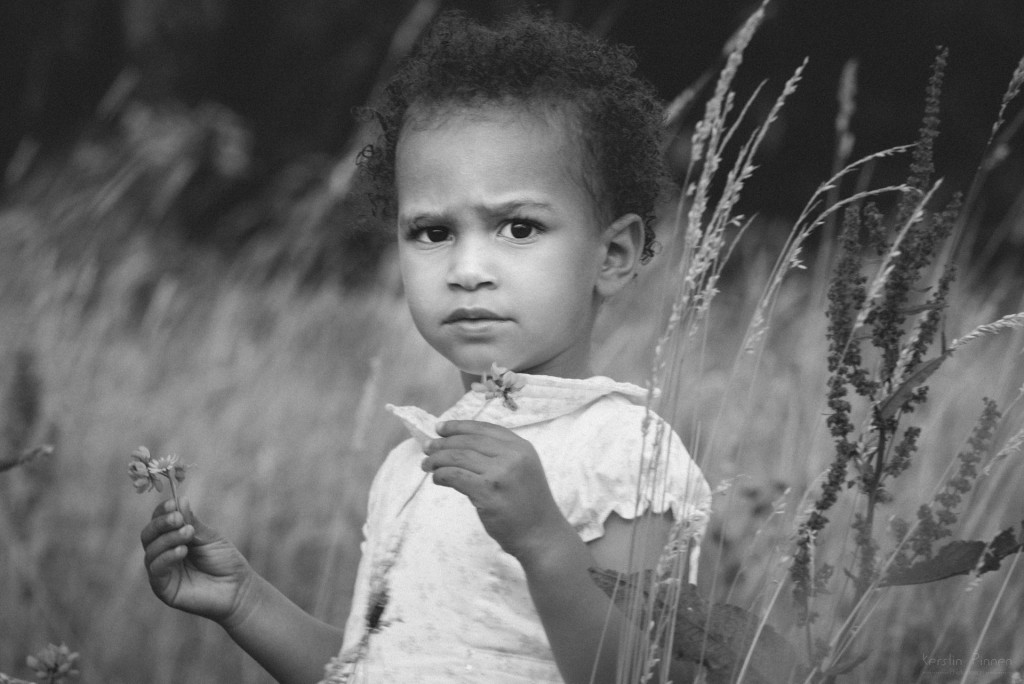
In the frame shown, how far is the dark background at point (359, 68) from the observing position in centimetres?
686

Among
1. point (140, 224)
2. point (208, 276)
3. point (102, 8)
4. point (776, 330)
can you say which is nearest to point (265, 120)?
point (102, 8)

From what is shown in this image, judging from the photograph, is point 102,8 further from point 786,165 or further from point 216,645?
point 216,645

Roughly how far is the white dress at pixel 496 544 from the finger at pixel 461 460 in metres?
0.19

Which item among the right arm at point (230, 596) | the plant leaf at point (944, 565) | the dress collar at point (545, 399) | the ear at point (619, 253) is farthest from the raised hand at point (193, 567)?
the plant leaf at point (944, 565)

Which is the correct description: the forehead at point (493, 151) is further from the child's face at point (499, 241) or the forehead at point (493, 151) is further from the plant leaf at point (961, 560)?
the plant leaf at point (961, 560)

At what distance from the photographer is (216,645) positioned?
284 centimetres

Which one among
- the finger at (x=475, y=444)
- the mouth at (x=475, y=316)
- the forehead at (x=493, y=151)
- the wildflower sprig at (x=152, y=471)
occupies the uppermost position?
the forehead at (x=493, y=151)

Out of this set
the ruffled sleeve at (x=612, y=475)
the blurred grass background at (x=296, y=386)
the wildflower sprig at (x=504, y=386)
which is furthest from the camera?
the blurred grass background at (x=296, y=386)

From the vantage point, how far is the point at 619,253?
6.06 feet

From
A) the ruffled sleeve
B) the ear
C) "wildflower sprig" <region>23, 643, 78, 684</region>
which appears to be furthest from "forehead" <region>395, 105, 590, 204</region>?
"wildflower sprig" <region>23, 643, 78, 684</region>

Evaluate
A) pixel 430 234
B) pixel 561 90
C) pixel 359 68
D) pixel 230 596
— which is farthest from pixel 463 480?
pixel 359 68

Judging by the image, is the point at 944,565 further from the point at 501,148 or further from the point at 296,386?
the point at 296,386

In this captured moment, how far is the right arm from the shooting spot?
1.68 meters

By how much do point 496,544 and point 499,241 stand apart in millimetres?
439
